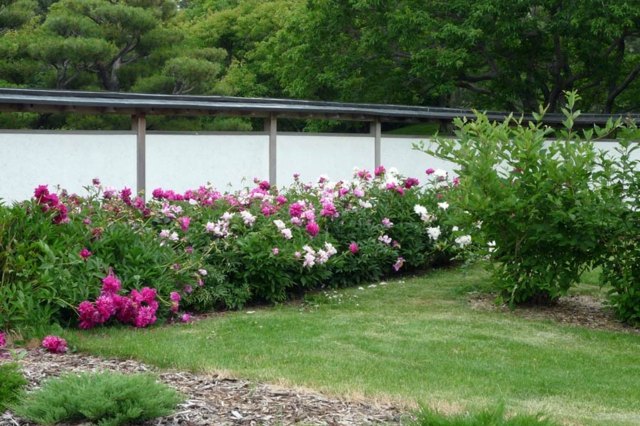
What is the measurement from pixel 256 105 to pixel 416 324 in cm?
721

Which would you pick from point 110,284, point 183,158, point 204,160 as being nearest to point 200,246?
point 110,284

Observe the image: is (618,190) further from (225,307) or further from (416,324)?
(225,307)

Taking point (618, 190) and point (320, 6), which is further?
point (320, 6)

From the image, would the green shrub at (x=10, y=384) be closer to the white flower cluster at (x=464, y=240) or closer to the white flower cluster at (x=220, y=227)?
the white flower cluster at (x=220, y=227)

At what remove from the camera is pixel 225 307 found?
28.8 feet

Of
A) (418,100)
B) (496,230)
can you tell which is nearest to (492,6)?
(418,100)

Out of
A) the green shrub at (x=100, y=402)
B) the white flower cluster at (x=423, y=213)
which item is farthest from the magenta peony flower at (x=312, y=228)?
the green shrub at (x=100, y=402)

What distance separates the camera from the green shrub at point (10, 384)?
4.72 meters

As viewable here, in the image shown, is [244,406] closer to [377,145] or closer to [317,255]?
[317,255]

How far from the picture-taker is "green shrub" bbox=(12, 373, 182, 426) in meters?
4.40

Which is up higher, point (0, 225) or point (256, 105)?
point (256, 105)

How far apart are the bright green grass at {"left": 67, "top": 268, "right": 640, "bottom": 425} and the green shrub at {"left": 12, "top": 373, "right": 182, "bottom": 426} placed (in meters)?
1.16

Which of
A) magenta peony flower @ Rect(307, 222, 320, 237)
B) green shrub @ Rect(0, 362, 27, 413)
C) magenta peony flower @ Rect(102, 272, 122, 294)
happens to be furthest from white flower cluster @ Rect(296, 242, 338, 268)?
green shrub @ Rect(0, 362, 27, 413)

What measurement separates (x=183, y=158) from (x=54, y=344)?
25.6 feet
